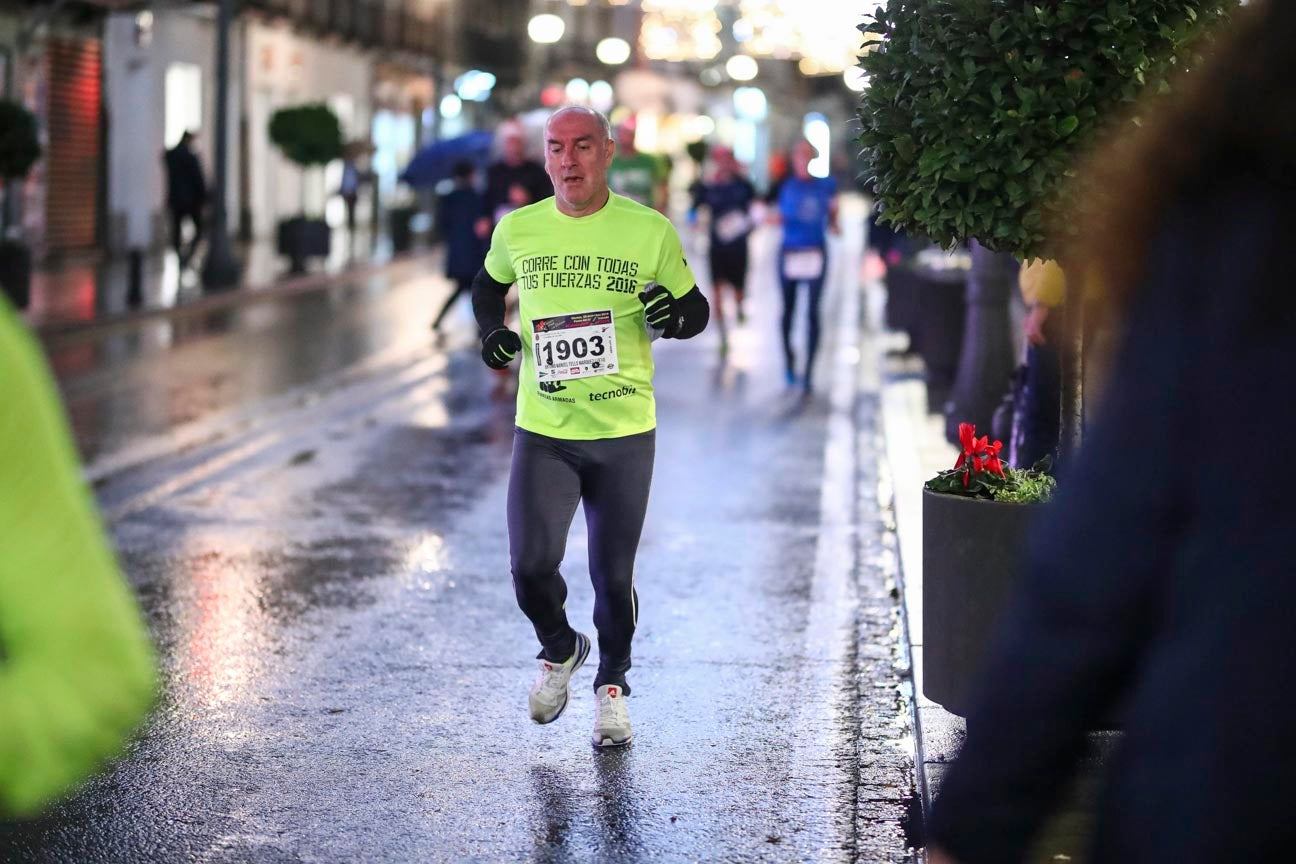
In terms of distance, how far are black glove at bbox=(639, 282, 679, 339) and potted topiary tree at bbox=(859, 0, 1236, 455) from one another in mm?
831

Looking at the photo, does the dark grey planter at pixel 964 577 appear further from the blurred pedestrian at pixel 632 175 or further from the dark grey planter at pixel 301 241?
the dark grey planter at pixel 301 241

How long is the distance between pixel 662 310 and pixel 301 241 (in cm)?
2482

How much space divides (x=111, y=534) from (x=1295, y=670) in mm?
8496

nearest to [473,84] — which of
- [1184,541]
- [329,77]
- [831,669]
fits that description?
[329,77]

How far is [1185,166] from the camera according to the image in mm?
2041

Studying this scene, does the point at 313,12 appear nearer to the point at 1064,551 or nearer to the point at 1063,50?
the point at 1063,50

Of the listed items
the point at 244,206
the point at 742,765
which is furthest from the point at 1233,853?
the point at 244,206

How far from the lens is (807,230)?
1592 cm

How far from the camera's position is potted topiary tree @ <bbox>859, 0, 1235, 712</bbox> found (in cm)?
582

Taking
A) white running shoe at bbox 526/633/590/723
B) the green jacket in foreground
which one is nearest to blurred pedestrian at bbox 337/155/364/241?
white running shoe at bbox 526/633/590/723

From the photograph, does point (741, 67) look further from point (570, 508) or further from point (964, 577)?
point (964, 577)

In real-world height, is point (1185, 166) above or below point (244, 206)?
above

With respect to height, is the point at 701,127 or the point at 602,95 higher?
the point at 602,95

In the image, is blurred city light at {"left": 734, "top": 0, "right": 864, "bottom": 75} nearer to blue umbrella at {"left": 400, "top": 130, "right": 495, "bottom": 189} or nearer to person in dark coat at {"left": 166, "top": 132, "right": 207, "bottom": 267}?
blue umbrella at {"left": 400, "top": 130, "right": 495, "bottom": 189}
